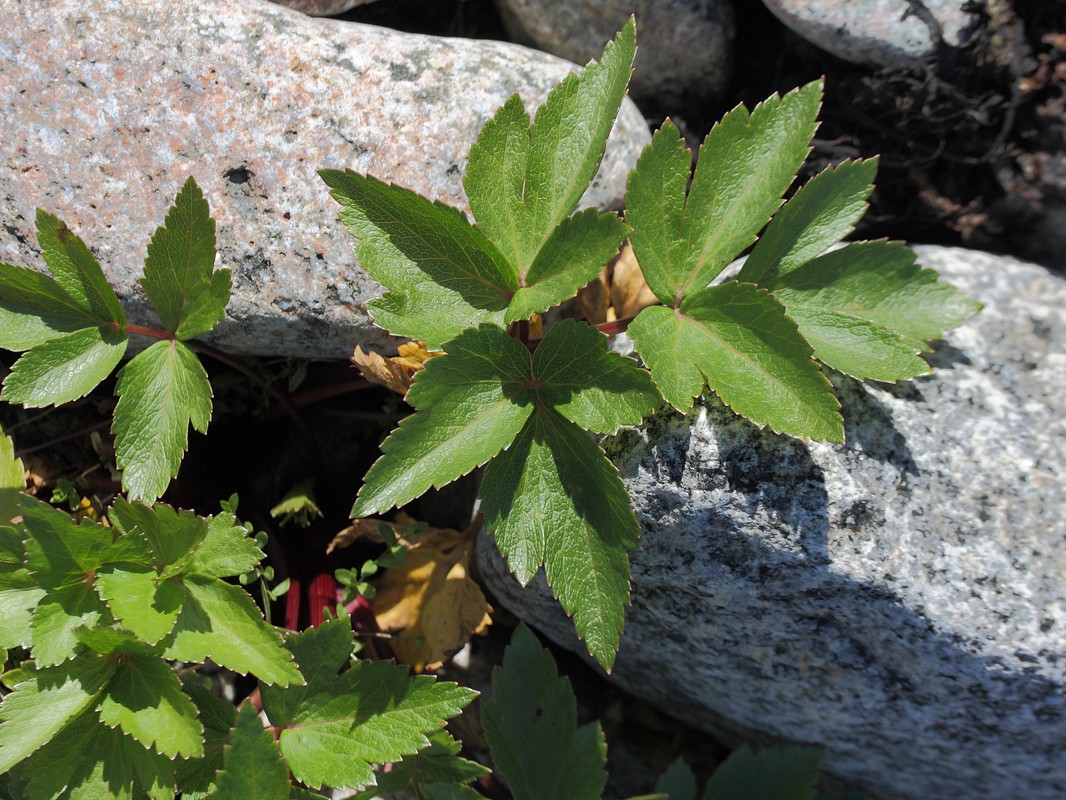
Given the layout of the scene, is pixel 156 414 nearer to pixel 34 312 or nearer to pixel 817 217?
pixel 34 312

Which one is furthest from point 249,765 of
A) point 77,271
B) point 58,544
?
point 77,271

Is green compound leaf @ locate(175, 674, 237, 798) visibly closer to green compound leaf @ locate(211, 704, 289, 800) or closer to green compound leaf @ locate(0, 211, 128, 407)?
green compound leaf @ locate(211, 704, 289, 800)

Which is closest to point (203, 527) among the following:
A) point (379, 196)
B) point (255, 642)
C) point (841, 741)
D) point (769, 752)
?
point (255, 642)

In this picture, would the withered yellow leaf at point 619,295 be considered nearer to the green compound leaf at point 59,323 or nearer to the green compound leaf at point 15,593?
the green compound leaf at point 59,323

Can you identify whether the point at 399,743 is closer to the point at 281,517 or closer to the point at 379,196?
the point at 281,517

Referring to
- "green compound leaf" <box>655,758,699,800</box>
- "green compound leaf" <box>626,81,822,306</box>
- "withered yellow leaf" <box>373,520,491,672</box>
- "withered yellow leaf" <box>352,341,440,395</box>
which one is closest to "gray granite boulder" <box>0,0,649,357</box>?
"withered yellow leaf" <box>352,341,440,395</box>

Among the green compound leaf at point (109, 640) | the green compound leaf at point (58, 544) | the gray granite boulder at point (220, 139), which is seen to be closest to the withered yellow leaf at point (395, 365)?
the gray granite boulder at point (220, 139)
